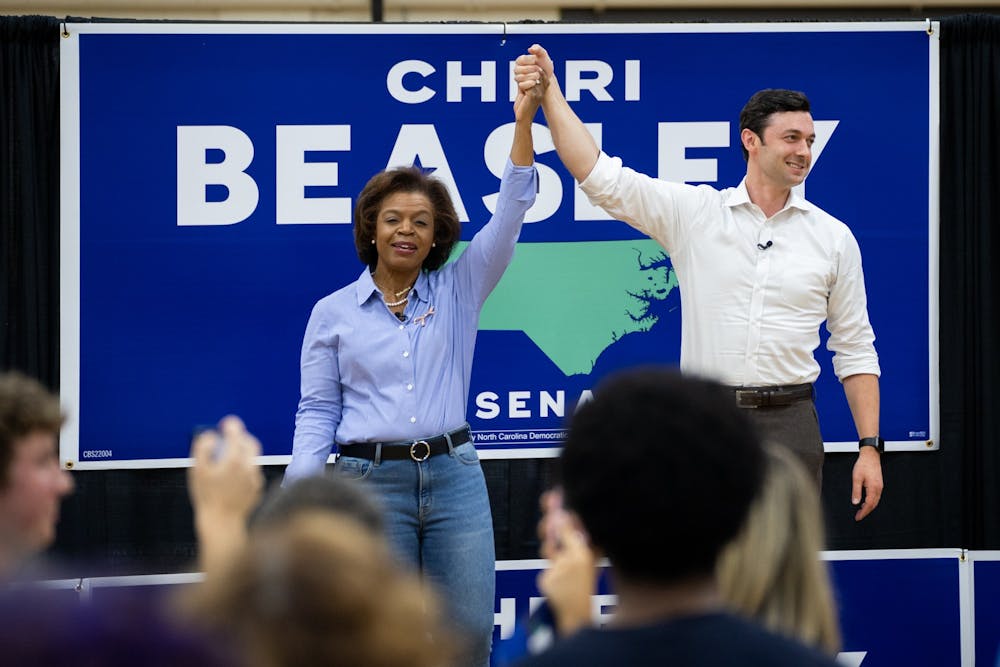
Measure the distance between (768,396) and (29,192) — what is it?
7.91 ft

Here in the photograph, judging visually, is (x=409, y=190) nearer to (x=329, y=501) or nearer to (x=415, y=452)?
(x=415, y=452)

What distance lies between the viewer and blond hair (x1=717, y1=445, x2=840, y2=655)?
5.12 ft

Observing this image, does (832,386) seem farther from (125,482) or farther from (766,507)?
(766,507)

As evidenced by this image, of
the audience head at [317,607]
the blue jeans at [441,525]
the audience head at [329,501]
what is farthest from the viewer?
the blue jeans at [441,525]

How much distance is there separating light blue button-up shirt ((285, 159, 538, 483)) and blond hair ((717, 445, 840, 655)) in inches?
61.6

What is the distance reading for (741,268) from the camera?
125 inches

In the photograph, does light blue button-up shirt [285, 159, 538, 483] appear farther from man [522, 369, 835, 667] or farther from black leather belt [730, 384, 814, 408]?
man [522, 369, 835, 667]

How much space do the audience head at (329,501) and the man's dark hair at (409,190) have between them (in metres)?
1.77

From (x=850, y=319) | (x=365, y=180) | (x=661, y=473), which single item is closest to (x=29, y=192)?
(x=365, y=180)

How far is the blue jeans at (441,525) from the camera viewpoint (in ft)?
9.89

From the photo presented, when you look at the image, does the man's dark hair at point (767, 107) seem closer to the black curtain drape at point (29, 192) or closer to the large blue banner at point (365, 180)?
the large blue banner at point (365, 180)

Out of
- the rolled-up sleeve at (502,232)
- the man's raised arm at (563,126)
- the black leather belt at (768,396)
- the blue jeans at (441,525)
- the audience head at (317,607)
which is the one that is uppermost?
the man's raised arm at (563,126)

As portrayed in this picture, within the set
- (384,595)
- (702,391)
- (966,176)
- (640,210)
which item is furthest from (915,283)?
(384,595)

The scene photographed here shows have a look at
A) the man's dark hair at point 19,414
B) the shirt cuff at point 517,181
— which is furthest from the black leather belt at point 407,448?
the man's dark hair at point 19,414
